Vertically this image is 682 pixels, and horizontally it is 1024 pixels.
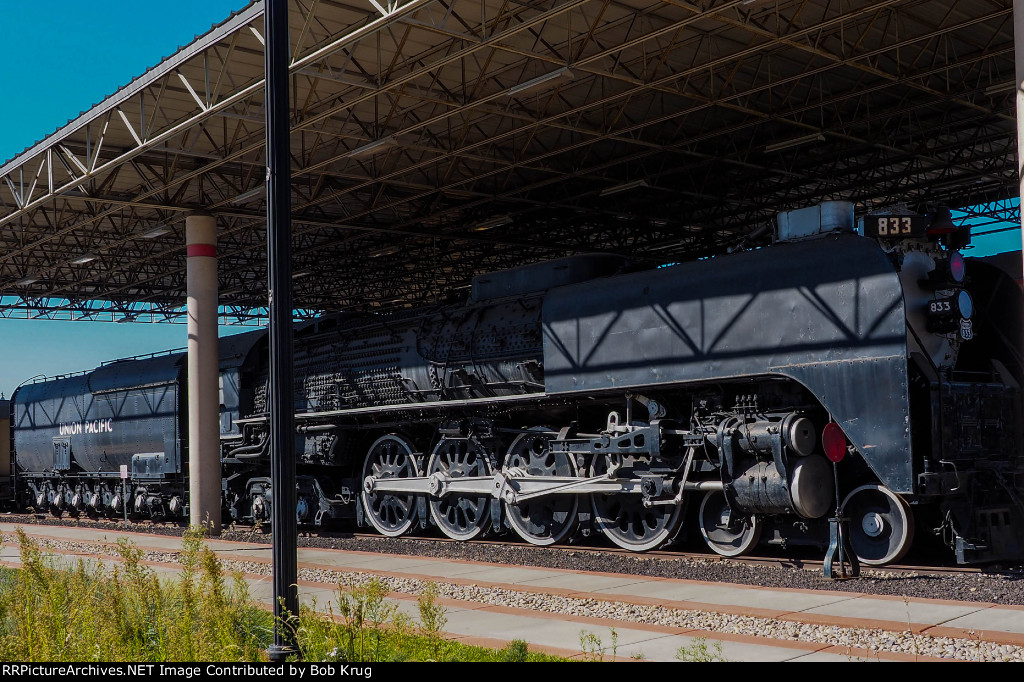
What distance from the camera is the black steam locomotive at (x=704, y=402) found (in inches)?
421

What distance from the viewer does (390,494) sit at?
1753 cm

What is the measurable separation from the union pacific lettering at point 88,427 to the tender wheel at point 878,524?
19268mm

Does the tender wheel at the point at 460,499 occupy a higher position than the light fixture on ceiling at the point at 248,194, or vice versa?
the light fixture on ceiling at the point at 248,194

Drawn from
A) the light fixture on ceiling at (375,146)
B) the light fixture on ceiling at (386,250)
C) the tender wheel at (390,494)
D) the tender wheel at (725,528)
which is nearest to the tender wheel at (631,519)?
the tender wheel at (725,528)

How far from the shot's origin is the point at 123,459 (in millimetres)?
24297

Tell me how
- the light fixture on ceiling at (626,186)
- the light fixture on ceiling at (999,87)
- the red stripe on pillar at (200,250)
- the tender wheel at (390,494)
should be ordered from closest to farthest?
1. the tender wheel at (390,494)
2. the light fixture on ceiling at (999,87)
3. the red stripe on pillar at (200,250)
4. the light fixture on ceiling at (626,186)

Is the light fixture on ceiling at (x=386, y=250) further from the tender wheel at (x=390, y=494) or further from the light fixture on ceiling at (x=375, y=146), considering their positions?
the tender wheel at (x=390, y=494)

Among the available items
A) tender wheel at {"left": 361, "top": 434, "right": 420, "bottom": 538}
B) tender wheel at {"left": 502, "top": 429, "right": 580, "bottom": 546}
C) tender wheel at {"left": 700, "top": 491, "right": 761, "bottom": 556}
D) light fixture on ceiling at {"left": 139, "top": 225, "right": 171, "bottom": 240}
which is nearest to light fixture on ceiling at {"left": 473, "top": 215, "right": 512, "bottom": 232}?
light fixture on ceiling at {"left": 139, "top": 225, "right": 171, "bottom": 240}

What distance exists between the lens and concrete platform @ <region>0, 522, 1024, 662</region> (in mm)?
7023

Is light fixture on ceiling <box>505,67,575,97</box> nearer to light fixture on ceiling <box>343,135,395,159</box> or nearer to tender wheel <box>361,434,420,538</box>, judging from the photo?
light fixture on ceiling <box>343,135,395,159</box>

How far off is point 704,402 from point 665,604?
4.01 m

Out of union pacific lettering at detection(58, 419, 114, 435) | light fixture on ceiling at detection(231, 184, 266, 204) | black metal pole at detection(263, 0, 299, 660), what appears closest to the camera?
black metal pole at detection(263, 0, 299, 660)

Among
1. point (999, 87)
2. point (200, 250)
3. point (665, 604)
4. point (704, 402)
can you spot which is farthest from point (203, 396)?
point (999, 87)

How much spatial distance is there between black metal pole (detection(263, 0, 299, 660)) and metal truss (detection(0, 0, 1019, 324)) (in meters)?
7.20
